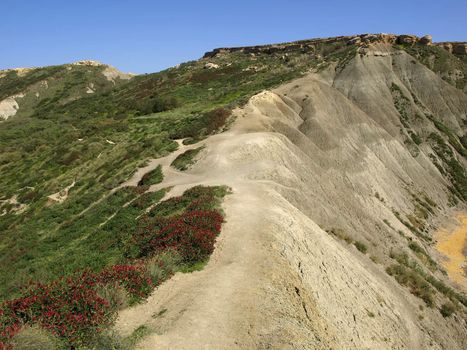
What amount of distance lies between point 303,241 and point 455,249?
3466cm

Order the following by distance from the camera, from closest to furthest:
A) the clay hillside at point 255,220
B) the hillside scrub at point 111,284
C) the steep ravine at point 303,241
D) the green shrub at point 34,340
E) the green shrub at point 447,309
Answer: the green shrub at point 34,340, the hillside scrub at point 111,284, the clay hillside at point 255,220, the steep ravine at point 303,241, the green shrub at point 447,309

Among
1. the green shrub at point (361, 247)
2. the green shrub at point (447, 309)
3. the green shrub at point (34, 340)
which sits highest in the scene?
the green shrub at point (34, 340)

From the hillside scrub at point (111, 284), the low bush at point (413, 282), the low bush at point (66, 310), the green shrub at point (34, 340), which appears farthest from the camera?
the low bush at point (413, 282)

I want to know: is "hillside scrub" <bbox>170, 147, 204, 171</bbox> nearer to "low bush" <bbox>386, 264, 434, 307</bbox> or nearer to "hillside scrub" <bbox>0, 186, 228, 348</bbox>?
"hillside scrub" <bbox>0, 186, 228, 348</bbox>

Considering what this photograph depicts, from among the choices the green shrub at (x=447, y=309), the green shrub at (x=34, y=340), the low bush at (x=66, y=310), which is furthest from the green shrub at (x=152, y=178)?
the green shrub at (x=447, y=309)

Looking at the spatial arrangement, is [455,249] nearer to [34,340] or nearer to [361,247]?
[361,247]

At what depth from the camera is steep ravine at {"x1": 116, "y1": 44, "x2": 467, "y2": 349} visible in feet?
45.9

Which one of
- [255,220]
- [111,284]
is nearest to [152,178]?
[255,220]

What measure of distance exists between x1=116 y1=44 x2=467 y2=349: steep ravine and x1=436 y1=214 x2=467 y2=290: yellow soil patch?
11.4 feet

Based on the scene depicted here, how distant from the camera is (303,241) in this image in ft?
72.2

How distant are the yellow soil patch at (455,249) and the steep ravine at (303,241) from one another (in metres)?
3.48

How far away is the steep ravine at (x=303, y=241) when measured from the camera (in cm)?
1398

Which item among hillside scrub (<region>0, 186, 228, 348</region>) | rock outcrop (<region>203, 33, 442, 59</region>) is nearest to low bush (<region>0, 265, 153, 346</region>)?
hillside scrub (<region>0, 186, 228, 348</region>)

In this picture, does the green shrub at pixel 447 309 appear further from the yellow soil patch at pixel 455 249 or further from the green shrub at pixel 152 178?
the green shrub at pixel 152 178
